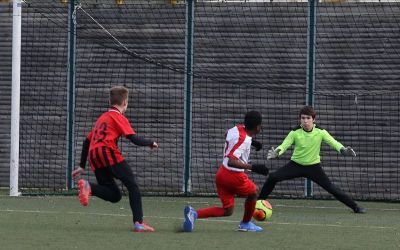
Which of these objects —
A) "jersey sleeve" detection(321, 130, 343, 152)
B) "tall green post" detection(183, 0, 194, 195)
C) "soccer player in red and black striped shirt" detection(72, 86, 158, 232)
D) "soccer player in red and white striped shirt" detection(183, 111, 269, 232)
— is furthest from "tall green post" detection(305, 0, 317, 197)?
"soccer player in red and black striped shirt" detection(72, 86, 158, 232)

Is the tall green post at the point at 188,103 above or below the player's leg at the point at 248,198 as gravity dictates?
above

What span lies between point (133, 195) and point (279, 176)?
4095mm

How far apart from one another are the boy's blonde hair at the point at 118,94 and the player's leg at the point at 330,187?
4.45 meters

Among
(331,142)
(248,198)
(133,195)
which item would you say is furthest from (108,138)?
(331,142)

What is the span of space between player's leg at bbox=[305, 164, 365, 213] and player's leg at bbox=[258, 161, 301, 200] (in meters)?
0.16

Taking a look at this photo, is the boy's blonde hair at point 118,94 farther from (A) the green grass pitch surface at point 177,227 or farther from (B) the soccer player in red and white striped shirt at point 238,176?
(A) the green grass pitch surface at point 177,227

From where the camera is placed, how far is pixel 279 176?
1650 centimetres

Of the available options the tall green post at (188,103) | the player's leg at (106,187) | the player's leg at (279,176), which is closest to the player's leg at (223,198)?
the player's leg at (106,187)

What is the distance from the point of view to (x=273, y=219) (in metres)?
14.9

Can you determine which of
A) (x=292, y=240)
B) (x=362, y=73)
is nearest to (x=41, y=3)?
(x=362, y=73)

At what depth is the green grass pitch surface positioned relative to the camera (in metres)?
11.3

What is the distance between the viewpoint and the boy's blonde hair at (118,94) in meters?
12.9

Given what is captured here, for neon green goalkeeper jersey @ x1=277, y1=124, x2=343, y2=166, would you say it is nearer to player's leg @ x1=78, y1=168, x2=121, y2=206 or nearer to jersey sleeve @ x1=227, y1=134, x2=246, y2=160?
jersey sleeve @ x1=227, y1=134, x2=246, y2=160

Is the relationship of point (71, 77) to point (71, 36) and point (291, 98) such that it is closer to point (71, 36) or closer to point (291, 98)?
point (71, 36)
